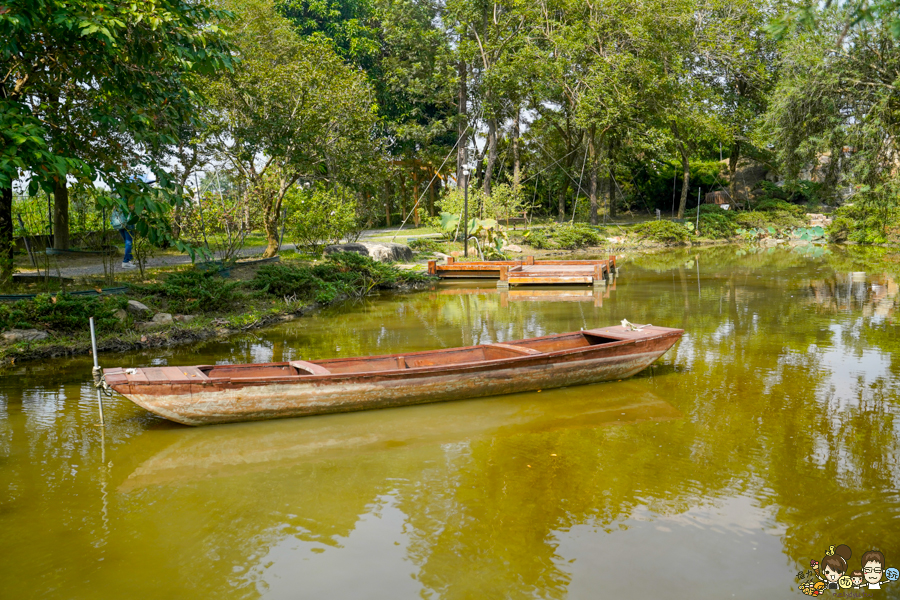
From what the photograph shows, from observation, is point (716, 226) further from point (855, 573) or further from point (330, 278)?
point (855, 573)

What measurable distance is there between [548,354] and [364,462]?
259cm

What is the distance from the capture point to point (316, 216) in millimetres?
18234

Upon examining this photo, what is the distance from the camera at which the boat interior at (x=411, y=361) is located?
691 centimetres

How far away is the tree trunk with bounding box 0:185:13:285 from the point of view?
1087 centimetres

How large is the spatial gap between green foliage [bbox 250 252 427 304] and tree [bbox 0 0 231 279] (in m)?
4.55

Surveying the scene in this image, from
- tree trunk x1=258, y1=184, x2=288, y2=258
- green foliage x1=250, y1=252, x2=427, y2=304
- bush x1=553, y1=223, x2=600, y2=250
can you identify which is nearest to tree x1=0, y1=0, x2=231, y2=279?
green foliage x1=250, y1=252, x2=427, y2=304

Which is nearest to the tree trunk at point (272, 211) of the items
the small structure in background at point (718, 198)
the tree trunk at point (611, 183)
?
the tree trunk at point (611, 183)

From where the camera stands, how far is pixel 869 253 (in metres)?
23.9

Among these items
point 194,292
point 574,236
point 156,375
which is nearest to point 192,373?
point 156,375

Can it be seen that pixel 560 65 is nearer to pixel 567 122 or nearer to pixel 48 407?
pixel 567 122

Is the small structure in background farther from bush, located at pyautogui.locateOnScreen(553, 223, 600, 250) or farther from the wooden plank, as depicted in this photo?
the wooden plank

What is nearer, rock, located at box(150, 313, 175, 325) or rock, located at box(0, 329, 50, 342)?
rock, located at box(0, 329, 50, 342)

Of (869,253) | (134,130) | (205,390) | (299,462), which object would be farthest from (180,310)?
(869,253)

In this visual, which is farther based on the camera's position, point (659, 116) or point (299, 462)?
point (659, 116)
